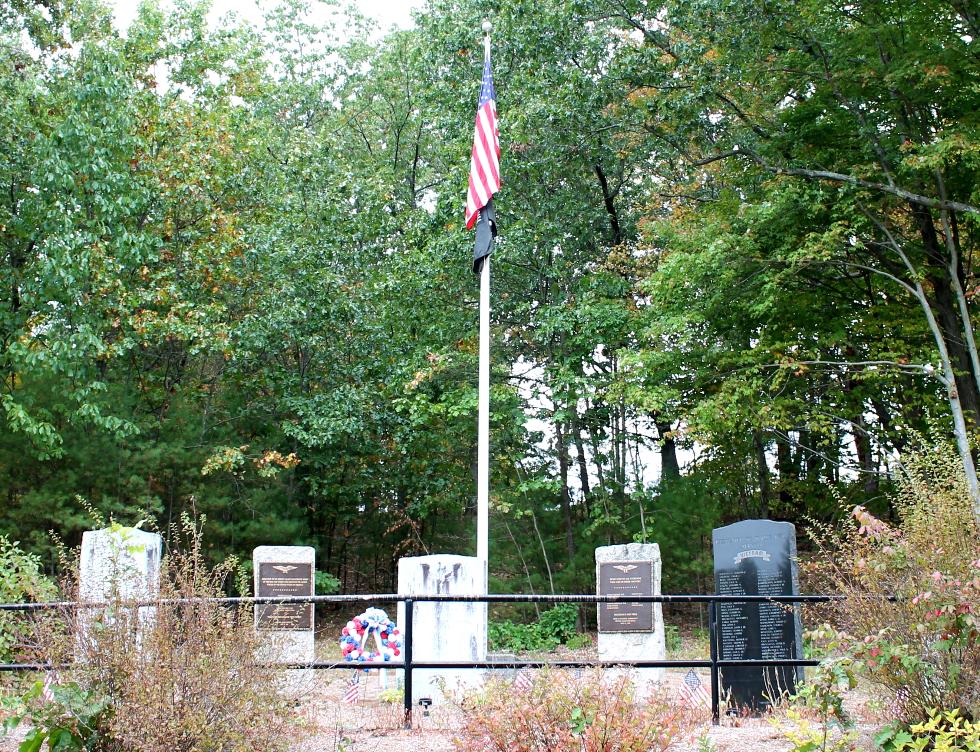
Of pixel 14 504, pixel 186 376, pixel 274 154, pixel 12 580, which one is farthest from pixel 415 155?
pixel 12 580

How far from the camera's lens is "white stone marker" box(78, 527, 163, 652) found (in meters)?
5.56

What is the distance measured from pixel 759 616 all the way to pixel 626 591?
134 inches

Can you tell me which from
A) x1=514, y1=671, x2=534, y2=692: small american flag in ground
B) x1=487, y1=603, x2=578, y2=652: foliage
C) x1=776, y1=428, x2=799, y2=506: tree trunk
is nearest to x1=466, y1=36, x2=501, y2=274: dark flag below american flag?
x1=514, y1=671, x2=534, y2=692: small american flag in ground

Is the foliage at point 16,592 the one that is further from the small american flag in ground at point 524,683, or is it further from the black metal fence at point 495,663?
the small american flag in ground at point 524,683

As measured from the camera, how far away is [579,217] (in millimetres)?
19938

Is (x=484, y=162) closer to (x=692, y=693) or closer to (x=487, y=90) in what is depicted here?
(x=487, y=90)

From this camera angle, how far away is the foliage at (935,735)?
4.69 m

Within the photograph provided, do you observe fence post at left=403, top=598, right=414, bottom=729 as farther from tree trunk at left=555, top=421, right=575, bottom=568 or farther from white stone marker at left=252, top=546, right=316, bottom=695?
tree trunk at left=555, top=421, right=575, bottom=568

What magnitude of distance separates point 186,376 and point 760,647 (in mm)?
15516

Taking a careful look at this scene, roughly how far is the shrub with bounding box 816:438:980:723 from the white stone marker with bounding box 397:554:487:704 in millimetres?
4429

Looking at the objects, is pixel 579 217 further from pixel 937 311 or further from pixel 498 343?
pixel 937 311

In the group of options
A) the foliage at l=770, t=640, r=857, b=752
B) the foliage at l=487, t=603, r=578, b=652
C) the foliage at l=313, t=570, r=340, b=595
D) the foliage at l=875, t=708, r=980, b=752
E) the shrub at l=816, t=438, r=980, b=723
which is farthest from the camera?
the foliage at l=313, t=570, r=340, b=595

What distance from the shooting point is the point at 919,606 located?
5.32 meters

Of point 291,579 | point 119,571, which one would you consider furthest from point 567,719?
point 291,579
